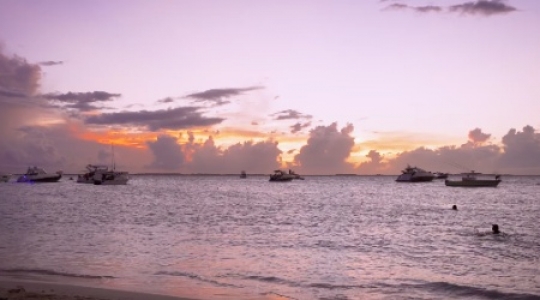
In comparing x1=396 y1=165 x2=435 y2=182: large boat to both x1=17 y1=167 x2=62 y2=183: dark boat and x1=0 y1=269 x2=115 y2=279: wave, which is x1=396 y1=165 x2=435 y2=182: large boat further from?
x1=0 y1=269 x2=115 y2=279: wave

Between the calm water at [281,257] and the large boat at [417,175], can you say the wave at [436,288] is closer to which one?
the calm water at [281,257]

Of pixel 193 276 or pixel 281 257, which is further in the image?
pixel 281 257

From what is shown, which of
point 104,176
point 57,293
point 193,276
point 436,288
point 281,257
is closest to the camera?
point 57,293

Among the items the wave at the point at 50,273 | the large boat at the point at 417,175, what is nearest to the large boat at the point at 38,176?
the large boat at the point at 417,175

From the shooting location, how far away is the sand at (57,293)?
16625 millimetres

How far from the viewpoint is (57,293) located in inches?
705

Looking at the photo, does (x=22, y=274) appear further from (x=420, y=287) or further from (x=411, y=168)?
(x=411, y=168)

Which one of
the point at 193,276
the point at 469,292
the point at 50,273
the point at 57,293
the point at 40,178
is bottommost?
the point at 469,292

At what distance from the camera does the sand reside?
16625mm

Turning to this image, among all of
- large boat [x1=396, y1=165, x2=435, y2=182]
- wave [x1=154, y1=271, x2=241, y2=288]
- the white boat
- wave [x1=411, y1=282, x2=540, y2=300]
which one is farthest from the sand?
large boat [x1=396, y1=165, x2=435, y2=182]

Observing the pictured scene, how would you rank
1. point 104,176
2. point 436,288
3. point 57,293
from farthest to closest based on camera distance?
1. point 104,176
2. point 436,288
3. point 57,293

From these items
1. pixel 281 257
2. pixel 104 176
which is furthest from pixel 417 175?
pixel 281 257

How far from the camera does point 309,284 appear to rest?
22094 millimetres

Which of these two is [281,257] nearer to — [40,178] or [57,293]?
[57,293]
